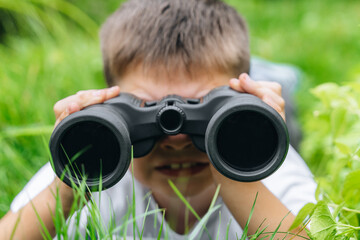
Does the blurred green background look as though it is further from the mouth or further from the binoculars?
the mouth

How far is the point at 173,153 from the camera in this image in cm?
127

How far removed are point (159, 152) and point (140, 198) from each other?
220 mm

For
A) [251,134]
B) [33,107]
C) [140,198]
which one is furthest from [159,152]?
[33,107]

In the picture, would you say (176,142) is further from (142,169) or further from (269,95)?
(269,95)

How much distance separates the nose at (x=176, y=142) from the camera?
1.23 metres

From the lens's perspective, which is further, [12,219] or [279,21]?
[279,21]

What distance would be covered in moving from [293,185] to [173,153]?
0.41 m

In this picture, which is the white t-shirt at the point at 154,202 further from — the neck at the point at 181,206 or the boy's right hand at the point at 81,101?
the boy's right hand at the point at 81,101

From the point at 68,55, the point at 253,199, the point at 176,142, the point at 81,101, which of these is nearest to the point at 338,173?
the point at 253,199

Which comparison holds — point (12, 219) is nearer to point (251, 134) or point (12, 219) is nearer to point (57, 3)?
point (251, 134)

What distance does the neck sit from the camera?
1.40m

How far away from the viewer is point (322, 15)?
459 cm

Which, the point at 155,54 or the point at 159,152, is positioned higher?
the point at 155,54

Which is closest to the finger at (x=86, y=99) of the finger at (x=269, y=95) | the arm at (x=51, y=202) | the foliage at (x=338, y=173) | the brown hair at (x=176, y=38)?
the arm at (x=51, y=202)
